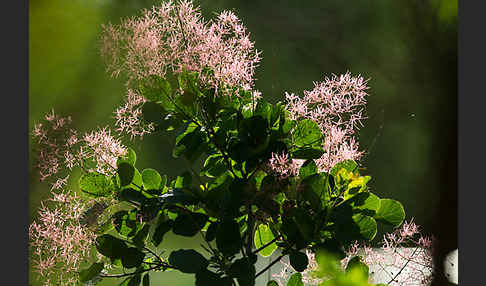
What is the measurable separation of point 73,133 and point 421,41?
54.9 inches

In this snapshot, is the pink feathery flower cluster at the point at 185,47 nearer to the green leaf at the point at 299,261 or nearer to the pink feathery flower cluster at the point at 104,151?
the pink feathery flower cluster at the point at 104,151

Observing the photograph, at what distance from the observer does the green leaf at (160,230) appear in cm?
71

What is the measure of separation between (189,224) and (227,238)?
0.24 ft

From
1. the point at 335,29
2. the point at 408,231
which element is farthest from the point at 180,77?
the point at 335,29

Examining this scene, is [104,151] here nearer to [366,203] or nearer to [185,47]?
[185,47]

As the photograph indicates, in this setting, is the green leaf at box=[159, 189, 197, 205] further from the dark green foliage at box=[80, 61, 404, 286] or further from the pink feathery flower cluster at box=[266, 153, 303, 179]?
the pink feathery flower cluster at box=[266, 153, 303, 179]

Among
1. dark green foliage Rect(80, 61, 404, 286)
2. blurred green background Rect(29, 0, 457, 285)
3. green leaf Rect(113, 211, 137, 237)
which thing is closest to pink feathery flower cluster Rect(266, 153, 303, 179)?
dark green foliage Rect(80, 61, 404, 286)

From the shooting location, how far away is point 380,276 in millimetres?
1401

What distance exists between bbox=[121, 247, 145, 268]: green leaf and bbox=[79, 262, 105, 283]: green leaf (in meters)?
0.04

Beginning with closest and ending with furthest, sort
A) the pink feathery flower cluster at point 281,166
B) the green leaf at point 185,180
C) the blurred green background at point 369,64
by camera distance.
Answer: the pink feathery flower cluster at point 281,166
the green leaf at point 185,180
the blurred green background at point 369,64

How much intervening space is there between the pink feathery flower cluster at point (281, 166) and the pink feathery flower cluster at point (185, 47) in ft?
A: 0.39

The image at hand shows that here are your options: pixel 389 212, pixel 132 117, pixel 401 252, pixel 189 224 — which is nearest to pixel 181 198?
pixel 189 224

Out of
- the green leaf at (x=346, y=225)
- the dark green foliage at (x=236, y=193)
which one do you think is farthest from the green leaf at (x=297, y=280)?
the green leaf at (x=346, y=225)

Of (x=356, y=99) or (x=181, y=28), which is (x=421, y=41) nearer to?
(x=356, y=99)
